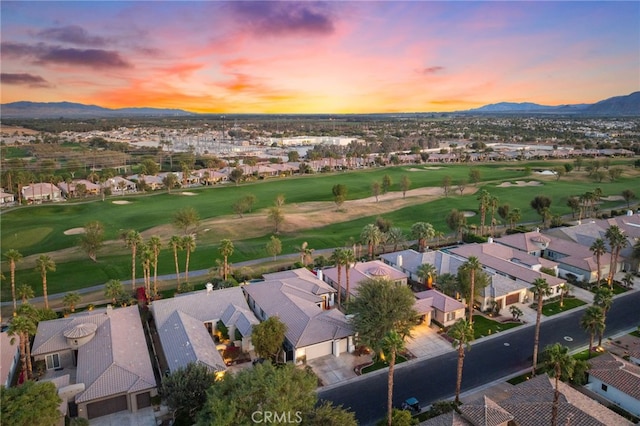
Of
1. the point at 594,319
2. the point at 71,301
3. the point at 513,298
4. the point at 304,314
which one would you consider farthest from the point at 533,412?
the point at 71,301

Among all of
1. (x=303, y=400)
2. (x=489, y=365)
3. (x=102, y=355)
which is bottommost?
(x=489, y=365)

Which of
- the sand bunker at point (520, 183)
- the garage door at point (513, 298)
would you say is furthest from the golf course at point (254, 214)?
the garage door at point (513, 298)

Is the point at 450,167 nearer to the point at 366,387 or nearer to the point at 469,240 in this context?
the point at 469,240

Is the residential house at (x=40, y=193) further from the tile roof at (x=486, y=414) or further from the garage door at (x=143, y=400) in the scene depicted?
the tile roof at (x=486, y=414)

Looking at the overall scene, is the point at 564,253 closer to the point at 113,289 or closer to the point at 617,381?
the point at 617,381

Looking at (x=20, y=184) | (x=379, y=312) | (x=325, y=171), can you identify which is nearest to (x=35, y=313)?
(x=379, y=312)

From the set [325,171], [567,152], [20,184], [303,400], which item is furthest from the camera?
[567,152]
